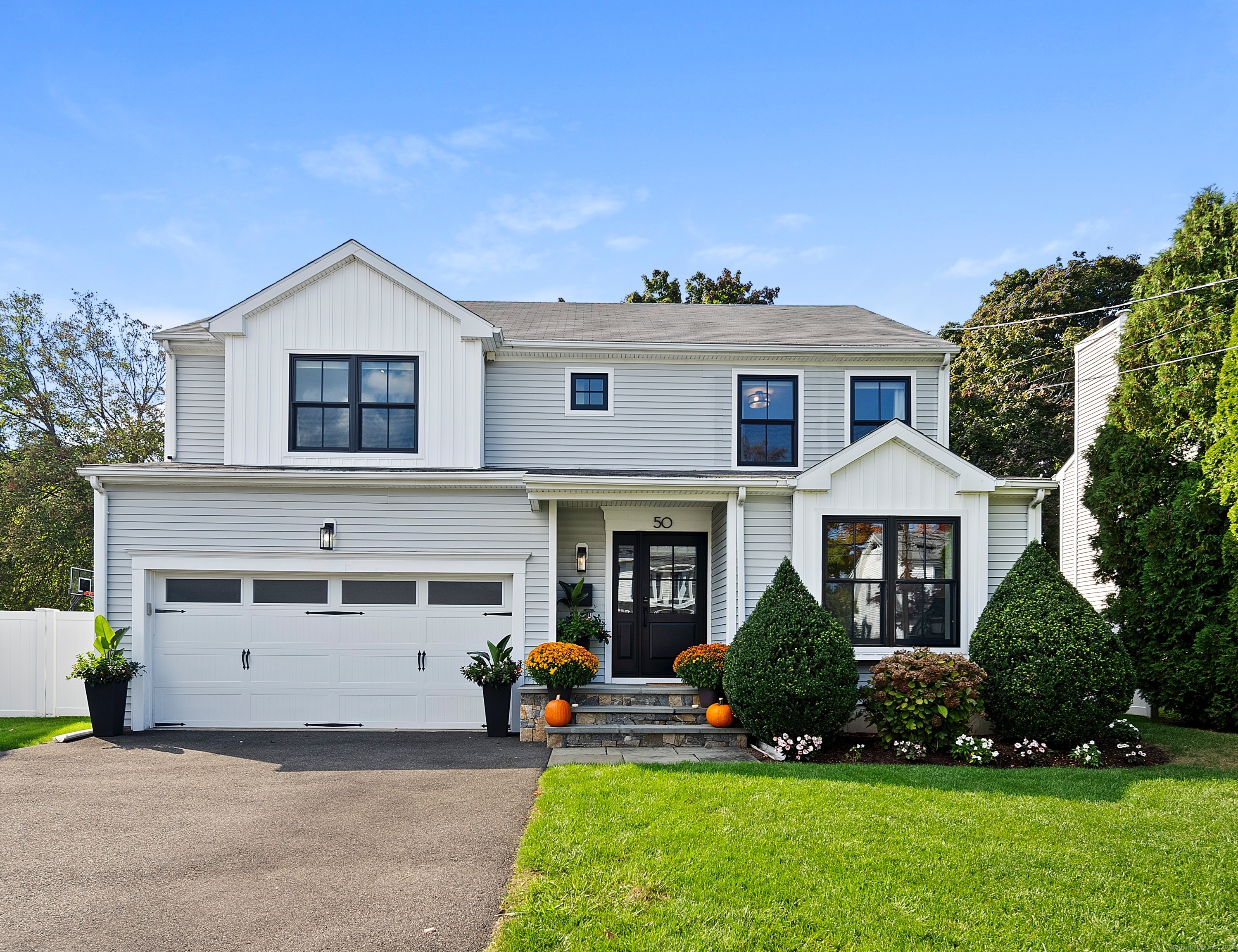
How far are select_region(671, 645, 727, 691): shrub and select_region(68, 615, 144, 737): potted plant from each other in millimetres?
6936

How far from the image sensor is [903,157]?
40.6 feet

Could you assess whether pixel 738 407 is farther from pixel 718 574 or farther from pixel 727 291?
pixel 727 291

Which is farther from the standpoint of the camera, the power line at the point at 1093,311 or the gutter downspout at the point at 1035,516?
the power line at the point at 1093,311

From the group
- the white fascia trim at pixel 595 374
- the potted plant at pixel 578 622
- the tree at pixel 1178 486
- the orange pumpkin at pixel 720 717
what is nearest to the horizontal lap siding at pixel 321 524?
the potted plant at pixel 578 622

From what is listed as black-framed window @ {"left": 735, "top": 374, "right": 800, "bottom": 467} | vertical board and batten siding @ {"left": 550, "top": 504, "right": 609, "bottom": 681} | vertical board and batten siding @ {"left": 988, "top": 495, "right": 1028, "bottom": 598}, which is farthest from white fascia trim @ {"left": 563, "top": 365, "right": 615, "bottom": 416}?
vertical board and batten siding @ {"left": 988, "top": 495, "right": 1028, "bottom": 598}

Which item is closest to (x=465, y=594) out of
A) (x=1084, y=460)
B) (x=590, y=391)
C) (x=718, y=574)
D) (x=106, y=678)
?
(x=718, y=574)

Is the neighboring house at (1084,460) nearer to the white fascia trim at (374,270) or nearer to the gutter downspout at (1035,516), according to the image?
the gutter downspout at (1035,516)

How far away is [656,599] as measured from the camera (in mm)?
12242

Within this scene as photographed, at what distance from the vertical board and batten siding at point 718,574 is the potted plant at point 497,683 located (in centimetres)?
278

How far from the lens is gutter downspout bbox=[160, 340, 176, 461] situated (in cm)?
1221

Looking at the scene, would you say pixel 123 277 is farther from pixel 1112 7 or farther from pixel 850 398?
pixel 1112 7

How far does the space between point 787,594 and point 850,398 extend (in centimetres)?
449

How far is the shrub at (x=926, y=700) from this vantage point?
29.5ft

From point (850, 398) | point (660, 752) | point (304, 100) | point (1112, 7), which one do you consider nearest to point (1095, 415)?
point (850, 398)
